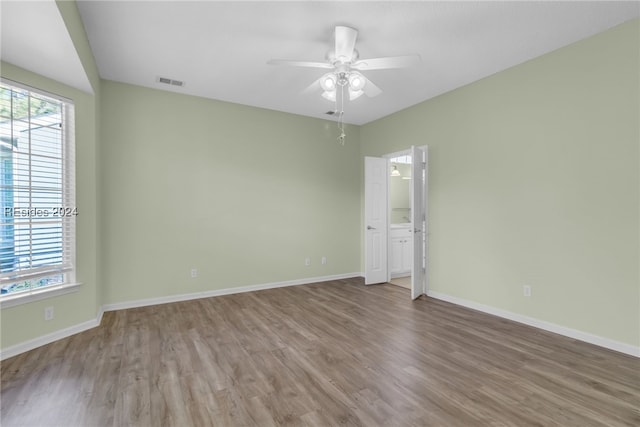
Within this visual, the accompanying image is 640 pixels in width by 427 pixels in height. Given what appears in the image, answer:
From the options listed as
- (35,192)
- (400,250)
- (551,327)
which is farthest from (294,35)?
(400,250)

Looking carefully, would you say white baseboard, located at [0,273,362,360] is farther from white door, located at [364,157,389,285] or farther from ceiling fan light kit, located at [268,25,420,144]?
ceiling fan light kit, located at [268,25,420,144]

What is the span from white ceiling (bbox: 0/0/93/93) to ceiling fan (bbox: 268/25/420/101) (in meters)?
1.60

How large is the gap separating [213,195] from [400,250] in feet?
12.0

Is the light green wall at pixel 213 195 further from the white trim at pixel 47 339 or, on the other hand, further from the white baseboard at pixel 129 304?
the white trim at pixel 47 339

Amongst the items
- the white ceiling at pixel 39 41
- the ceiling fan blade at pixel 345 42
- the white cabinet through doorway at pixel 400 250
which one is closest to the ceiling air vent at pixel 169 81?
the white ceiling at pixel 39 41

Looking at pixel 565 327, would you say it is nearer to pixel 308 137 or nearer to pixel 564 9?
pixel 564 9

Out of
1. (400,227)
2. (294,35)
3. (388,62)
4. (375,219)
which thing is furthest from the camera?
(400,227)

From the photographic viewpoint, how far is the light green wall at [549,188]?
2.80 metres

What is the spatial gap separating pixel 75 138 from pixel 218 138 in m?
1.83

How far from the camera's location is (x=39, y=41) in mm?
2395

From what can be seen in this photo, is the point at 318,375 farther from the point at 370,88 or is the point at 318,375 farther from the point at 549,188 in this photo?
the point at 549,188

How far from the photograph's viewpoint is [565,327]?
3178mm

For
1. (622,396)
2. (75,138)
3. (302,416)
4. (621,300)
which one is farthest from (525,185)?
(75,138)

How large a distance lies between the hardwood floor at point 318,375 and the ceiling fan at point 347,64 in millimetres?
2601
